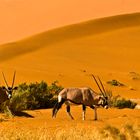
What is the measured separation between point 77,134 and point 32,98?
10916 mm

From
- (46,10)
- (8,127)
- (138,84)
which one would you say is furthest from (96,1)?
(8,127)

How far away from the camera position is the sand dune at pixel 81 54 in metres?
36.7

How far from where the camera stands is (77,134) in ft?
38.1

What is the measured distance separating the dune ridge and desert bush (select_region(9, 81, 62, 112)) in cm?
2422

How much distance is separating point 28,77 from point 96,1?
68547 mm

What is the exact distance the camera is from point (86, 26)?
70312 millimetres

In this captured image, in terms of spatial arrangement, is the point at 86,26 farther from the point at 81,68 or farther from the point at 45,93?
the point at 45,93

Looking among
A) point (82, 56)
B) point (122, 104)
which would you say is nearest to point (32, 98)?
point (122, 104)

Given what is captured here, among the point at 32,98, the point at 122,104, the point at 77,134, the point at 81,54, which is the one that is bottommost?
the point at 77,134

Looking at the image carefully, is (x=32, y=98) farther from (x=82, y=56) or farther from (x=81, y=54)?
(x=81, y=54)

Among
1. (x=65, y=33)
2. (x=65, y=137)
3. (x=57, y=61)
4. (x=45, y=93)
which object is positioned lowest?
(x=65, y=137)

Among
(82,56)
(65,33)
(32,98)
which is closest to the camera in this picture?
(32,98)

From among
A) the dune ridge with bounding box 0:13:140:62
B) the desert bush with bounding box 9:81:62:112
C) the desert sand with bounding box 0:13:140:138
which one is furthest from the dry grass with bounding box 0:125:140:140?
the dune ridge with bounding box 0:13:140:62

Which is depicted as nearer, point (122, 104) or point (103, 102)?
point (103, 102)
